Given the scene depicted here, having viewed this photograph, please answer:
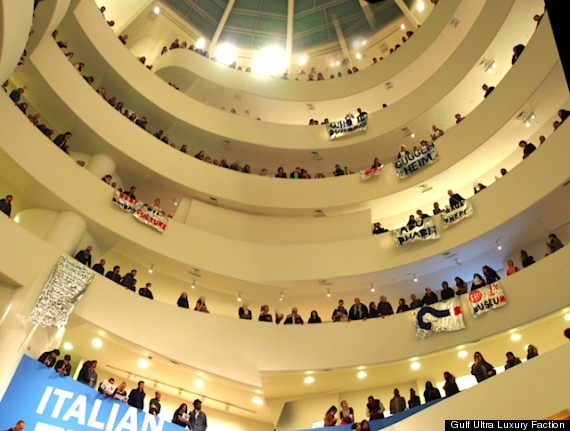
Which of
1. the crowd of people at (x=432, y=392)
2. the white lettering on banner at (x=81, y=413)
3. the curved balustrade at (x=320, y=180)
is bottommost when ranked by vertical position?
the white lettering on banner at (x=81, y=413)

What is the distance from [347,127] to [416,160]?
12.5 feet

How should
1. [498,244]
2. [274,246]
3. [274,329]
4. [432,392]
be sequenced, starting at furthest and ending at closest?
[274,246], [498,244], [274,329], [432,392]

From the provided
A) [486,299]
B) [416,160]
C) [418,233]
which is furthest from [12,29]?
[416,160]

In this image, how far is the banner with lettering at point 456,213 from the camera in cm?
1274

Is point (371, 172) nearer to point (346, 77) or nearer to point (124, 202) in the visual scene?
point (346, 77)

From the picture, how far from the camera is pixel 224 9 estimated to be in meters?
24.9

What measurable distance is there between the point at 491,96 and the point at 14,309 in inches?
540

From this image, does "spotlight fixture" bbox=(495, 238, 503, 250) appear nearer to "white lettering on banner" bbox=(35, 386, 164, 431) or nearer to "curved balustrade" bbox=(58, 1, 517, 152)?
"curved balustrade" bbox=(58, 1, 517, 152)

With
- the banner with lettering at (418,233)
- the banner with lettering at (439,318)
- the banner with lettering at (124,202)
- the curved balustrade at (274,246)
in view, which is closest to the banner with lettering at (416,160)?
the banner with lettering at (418,233)

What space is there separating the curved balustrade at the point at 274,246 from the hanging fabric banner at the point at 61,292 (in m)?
2.25

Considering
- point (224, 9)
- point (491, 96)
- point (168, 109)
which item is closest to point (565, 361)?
point (491, 96)

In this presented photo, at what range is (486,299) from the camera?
428 inches

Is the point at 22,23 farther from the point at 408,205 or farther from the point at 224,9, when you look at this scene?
the point at 224,9

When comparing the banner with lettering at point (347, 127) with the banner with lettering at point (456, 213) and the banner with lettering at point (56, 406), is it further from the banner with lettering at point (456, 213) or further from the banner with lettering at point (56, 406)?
the banner with lettering at point (56, 406)
